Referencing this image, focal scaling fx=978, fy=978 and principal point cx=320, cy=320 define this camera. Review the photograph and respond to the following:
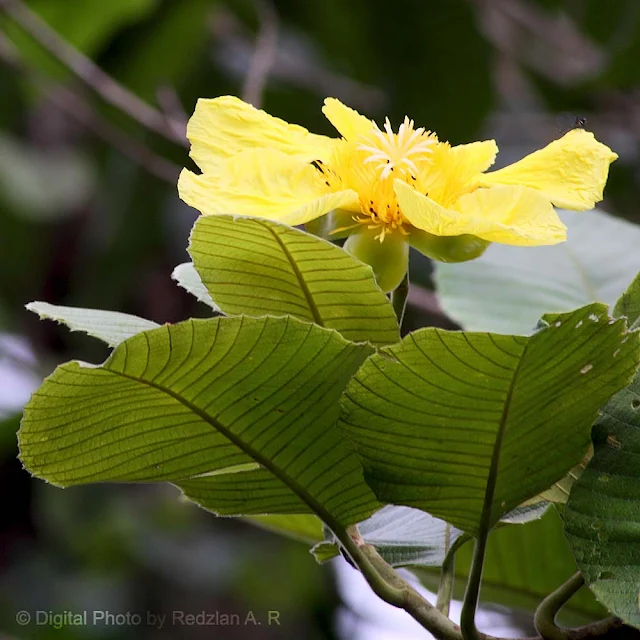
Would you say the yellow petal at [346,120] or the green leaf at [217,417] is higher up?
the yellow petal at [346,120]

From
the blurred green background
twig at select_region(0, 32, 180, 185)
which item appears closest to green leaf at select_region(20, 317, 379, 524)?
twig at select_region(0, 32, 180, 185)

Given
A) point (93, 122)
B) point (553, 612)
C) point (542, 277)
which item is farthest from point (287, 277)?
point (93, 122)

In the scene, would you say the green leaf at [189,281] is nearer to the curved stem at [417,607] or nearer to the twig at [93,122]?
the curved stem at [417,607]

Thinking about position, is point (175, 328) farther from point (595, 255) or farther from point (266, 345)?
point (595, 255)

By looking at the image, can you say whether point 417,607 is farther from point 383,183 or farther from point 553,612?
point 383,183

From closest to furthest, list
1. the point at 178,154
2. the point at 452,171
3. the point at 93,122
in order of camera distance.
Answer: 1. the point at 452,171
2. the point at 93,122
3. the point at 178,154

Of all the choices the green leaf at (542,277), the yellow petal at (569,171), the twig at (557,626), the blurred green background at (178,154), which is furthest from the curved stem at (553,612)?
the blurred green background at (178,154)

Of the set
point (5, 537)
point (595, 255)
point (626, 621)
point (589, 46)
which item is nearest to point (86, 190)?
point (5, 537)
